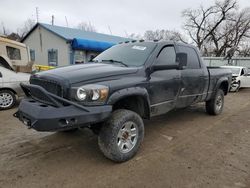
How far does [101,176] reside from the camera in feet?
10.8

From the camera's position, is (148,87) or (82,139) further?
(82,139)

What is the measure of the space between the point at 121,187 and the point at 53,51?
18.0 meters

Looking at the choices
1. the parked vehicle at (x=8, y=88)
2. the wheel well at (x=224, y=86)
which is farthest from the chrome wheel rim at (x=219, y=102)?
the parked vehicle at (x=8, y=88)

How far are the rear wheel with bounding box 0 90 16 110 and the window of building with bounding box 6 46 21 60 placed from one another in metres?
4.93

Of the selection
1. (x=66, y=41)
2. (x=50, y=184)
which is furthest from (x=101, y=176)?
(x=66, y=41)

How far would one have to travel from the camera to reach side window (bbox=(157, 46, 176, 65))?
14.6 feet

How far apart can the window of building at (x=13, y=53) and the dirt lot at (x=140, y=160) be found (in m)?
6.95

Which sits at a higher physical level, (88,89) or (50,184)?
(88,89)

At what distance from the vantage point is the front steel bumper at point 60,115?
2.98 meters

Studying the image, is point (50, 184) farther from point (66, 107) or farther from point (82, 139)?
point (82, 139)

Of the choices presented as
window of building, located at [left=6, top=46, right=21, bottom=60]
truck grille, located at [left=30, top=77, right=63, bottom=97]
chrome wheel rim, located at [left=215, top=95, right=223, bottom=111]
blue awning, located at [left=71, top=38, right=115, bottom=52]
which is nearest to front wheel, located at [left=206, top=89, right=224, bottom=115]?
chrome wheel rim, located at [left=215, top=95, right=223, bottom=111]

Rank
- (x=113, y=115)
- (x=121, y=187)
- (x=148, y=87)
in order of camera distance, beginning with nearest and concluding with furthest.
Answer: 1. (x=121, y=187)
2. (x=113, y=115)
3. (x=148, y=87)

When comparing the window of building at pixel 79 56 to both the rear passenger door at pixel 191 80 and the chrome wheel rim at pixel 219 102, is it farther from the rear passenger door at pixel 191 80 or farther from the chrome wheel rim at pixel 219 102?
the rear passenger door at pixel 191 80

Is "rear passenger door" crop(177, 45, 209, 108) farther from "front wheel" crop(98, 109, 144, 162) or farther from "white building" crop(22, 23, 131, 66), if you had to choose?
"white building" crop(22, 23, 131, 66)
